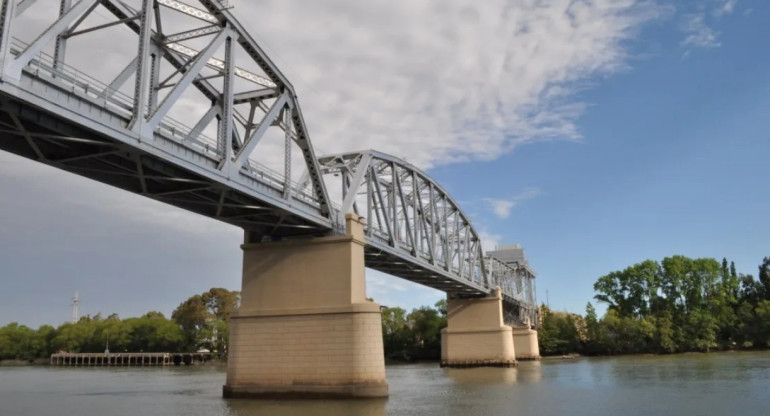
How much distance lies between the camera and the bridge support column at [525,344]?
96938mm

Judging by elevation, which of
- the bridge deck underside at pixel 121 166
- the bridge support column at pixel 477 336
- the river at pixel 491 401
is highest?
the bridge deck underside at pixel 121 166

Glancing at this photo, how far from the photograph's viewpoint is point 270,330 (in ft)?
107

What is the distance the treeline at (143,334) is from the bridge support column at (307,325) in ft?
303

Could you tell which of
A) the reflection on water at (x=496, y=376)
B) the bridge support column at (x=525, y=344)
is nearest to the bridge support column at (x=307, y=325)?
the reflection on water at (x=496, y=376)

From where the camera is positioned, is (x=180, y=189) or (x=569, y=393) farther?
(x=569, y=393)

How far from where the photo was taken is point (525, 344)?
3866 inches

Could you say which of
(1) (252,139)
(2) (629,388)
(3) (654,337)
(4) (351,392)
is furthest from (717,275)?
(1) (252,139)

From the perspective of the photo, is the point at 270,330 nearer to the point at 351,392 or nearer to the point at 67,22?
the point at 351,392

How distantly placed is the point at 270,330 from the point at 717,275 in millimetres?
90246

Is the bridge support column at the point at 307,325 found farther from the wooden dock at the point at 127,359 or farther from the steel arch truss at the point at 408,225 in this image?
the wooden dock at the point at 127,359

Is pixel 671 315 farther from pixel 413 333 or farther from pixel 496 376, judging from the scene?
pixel 496 376

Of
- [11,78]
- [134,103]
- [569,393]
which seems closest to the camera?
[11,78]

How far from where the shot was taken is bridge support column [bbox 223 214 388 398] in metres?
31.2

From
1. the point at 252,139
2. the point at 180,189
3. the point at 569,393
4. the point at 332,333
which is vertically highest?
the point at 252,139
